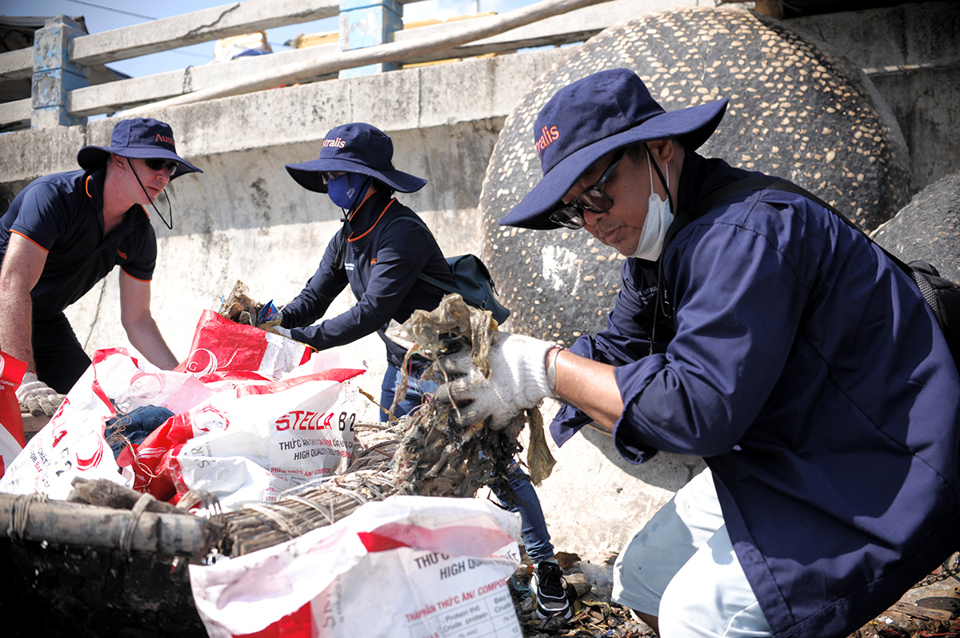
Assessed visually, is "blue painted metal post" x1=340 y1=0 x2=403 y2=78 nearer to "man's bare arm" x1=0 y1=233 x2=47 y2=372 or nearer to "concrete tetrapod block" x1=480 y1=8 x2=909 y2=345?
"concrete tetrapod block" x1=480 y1=8 x2=909 y2=345

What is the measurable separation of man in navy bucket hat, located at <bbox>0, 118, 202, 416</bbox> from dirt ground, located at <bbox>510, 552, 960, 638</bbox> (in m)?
1.73

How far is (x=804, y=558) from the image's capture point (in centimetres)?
125

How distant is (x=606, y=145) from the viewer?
130cm

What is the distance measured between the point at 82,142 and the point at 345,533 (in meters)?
5.71

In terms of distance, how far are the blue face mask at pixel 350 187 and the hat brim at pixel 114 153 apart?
592 mm

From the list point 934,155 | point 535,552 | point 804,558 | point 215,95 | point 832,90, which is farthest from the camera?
point 215,95

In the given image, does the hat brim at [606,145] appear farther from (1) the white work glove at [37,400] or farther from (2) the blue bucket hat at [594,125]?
(1) the white work glove at [37,400]

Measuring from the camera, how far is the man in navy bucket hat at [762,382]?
3.93 ft

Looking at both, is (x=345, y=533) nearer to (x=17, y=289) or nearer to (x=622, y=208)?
(x=622, y=208)

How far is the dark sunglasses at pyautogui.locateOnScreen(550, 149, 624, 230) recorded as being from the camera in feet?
4.46

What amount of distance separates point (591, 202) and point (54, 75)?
6511 millimetres

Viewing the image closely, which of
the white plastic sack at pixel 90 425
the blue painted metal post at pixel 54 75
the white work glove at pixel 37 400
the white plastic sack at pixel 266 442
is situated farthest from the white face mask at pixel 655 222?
the blue painted metal post at pixel 54 75

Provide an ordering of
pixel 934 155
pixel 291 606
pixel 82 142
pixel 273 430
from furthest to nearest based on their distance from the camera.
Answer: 1. pixel 82 142
2. pixel 934 155
3. pixel 273 430
4. pixel 291 606

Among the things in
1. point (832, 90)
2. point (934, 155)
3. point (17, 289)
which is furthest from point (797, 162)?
point (17, 289)
